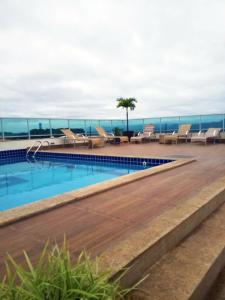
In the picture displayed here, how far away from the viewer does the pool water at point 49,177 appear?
4.61 m

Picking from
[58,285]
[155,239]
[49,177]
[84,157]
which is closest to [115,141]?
[84,157]

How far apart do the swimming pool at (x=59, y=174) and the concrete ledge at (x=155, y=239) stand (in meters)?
2.93

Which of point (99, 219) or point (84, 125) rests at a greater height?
point (84, 125)

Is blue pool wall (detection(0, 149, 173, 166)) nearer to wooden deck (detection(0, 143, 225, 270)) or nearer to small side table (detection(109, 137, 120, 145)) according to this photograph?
wooden deck (detection(0, 143, 225, 270))

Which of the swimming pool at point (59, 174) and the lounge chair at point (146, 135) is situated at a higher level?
the lounge chair at point (146, 135)

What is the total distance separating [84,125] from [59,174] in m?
7.15

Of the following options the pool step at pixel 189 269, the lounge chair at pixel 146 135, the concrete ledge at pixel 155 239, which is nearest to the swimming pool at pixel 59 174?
the concrete ledge at pixel 155 239

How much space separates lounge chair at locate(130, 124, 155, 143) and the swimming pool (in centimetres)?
482

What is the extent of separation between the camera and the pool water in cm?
461

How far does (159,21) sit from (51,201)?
23.7 ft

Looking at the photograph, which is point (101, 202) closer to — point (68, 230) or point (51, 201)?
point (51, 201)

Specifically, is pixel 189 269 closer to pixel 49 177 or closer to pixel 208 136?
pixel 49 177

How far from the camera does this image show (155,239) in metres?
1.77

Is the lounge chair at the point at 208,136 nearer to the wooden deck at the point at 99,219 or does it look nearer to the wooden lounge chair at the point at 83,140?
the wooden lounge chair at the point at 83,140
